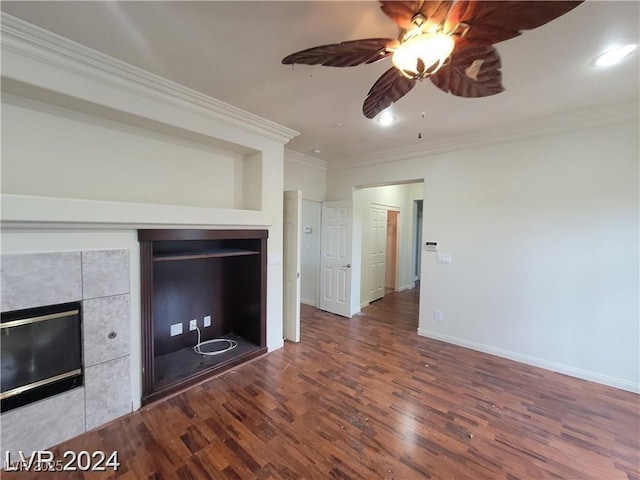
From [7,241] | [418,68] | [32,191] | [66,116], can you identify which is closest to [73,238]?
[7,241]

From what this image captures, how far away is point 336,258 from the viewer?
473 cm

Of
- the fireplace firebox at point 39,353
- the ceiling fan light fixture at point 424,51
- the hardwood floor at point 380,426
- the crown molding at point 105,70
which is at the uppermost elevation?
the crown molding at point 105,70

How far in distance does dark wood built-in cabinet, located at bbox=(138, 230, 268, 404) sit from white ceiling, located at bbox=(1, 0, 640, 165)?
1.33m

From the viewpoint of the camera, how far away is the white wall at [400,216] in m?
5.10

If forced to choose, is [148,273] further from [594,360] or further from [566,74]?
[594,360]

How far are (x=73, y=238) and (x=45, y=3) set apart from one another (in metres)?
1.38

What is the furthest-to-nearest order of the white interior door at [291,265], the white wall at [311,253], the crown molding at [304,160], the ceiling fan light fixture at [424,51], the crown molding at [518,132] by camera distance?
the white wall at [311,253]
the crown molding at [304,160]
the white interior door at [291,265]
the crown molding at [518,132]
the ceiling fan light fixture at [424,51]

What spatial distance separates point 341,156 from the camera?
441cm

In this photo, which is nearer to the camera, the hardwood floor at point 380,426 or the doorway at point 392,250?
the hardwood floor at point 380,426

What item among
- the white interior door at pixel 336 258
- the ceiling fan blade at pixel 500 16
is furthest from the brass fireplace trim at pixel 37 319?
the white interior door at pixel 336 258

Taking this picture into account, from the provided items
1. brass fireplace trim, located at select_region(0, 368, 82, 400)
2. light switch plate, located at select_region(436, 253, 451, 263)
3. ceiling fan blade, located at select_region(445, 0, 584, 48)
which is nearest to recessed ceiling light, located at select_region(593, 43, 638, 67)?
ceiling fan blade, located at select_region(445, 0, 584, 48)

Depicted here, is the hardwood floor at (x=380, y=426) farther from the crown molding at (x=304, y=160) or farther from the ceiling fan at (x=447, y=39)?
the crown molding at (x=304, y=160)

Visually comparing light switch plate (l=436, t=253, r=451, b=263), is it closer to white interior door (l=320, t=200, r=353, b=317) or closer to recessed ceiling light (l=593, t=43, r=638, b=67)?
white interior door (l=320, t=200, r=353, b=317)

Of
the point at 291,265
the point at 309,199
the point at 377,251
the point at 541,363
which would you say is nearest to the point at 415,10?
the point at 291,265
